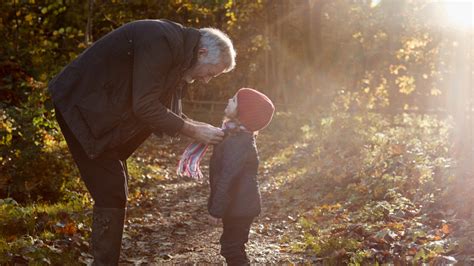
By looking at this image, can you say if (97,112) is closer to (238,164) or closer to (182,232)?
(238,164)

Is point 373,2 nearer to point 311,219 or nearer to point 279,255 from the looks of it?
point 311,219

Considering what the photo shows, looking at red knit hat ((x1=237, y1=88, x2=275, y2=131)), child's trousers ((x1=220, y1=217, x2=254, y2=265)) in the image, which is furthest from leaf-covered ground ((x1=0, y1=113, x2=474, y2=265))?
red knit hat ((x1=237, y1=88, x2=275, y2=131))

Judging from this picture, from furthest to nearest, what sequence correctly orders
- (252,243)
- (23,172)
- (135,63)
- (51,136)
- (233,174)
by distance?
(51,136)
(23,172)
(252,243)
(233,174)
(135,63)

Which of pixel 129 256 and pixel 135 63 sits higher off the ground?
pixel 135 63

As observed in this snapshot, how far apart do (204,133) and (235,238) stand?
1.18 meters

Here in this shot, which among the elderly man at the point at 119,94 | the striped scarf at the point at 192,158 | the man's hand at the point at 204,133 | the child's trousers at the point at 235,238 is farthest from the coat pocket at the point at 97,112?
the child's trousers at the point at 235,238

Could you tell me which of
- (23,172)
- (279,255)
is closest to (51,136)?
(23,172)

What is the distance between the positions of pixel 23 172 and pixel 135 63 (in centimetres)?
604

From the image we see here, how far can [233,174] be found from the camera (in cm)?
477

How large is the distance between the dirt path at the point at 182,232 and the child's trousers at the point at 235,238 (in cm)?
110

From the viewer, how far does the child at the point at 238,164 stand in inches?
188

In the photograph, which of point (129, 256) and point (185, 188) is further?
point (185, 188)

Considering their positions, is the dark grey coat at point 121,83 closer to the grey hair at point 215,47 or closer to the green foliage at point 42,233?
the grey hair at point 215,47

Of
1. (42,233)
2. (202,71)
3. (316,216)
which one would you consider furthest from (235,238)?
(316,216)
